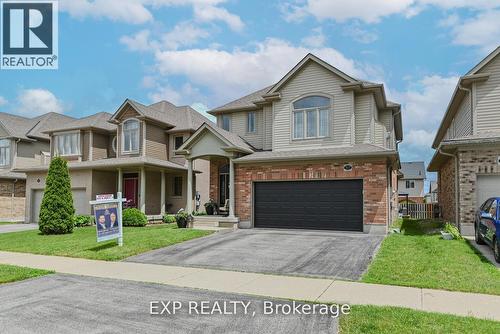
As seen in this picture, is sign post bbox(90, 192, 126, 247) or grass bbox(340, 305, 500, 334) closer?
grass bbox(340, 305, 500, 334)

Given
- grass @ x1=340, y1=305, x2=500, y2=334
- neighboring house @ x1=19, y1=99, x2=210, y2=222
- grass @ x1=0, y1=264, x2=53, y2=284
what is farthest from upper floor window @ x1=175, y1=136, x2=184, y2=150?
grass @ x1=340, y1=305, x2=500, y2=334

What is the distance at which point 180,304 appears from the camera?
255 inches

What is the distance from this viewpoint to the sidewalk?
6.29 metres

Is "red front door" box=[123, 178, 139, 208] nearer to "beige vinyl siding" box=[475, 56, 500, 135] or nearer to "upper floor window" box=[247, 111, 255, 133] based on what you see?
"upper floor window" box=[247, 111, 255, 133]

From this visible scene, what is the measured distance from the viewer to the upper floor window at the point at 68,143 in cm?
2686

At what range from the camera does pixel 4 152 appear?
31859 mm

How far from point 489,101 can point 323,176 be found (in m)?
7.46

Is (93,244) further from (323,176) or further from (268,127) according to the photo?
(268,127)

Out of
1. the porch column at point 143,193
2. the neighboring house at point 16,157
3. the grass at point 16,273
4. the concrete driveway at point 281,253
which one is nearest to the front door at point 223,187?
the porch column at point 143,193

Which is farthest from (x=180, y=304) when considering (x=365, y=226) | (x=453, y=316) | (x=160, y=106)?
(x=160, y=106)

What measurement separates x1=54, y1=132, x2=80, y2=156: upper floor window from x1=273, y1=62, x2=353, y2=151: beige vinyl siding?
52.4 feet

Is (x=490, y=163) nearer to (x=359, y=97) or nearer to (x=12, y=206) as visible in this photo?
(x=359, y=97)

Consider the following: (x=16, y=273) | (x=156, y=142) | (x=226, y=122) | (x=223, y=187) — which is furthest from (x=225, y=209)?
(x=16, y=273)

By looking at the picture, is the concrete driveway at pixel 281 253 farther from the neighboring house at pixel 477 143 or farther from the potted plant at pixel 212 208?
the potted plant at pixel 212 208
